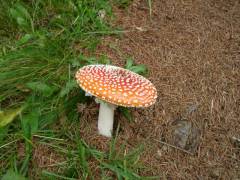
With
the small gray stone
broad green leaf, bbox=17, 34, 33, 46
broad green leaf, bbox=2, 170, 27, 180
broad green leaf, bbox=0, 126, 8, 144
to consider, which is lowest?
Result: the small gray stone

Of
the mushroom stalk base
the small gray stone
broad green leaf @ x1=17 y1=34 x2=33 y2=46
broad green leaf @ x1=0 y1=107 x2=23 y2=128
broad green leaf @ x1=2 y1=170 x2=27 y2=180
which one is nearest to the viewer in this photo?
broad green leaf @ x1=2 y1=170 x2=27 y2=180

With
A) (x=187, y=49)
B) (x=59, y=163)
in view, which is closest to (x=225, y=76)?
(x=187, y=49)

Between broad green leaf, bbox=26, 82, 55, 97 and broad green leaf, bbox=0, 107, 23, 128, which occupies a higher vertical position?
broad green leaf, bbox=26, 82, 55, 97

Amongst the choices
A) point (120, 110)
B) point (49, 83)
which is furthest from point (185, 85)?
point (49, 83)

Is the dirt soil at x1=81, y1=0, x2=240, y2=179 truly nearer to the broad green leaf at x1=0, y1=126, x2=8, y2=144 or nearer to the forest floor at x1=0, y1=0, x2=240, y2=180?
the forest floor at x1=0, y1=0, x2=240, y2=180

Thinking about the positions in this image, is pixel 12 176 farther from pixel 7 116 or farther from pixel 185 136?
pixel 185 136

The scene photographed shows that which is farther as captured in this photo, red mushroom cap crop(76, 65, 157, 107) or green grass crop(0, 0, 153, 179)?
green grass crop(0, 0, 153, 179)

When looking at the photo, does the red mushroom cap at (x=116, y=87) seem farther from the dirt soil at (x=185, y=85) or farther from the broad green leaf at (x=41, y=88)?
the dirt soil at (x=185, y=85)

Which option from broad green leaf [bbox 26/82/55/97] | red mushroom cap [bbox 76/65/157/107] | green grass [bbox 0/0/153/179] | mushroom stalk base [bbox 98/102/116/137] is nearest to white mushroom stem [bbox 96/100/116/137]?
mushroom stalk base [bbox 98/102/116/137]
